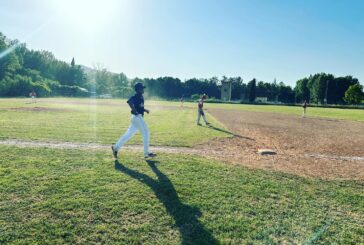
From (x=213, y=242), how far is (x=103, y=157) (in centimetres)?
494

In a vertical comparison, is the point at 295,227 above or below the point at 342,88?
below

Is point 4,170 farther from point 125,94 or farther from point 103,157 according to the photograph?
point 125,94

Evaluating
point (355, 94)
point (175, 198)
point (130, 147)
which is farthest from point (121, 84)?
point (175, 198)

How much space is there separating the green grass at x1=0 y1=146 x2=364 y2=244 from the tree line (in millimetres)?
77234

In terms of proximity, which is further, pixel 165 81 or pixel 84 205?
pixel 165 81

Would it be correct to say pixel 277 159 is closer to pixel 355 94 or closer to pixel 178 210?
pixel 178 210

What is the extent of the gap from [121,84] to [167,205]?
12019 centimetres

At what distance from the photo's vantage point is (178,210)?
446cm

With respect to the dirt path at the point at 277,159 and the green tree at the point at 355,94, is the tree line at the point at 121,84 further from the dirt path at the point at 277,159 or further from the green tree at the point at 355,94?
the dirt path at the point at 277,159

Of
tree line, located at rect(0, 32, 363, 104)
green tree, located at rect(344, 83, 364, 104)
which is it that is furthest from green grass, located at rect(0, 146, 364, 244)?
green tree, located at rect(344, 83, 364, 104)

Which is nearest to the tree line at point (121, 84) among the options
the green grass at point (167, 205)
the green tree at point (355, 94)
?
the green tree at point (355, 94)

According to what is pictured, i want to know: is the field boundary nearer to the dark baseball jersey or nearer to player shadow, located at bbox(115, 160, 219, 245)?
the dark baseball jersey

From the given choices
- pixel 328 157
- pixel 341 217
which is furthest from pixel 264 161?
pixel 341 217

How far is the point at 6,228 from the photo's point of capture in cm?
376
